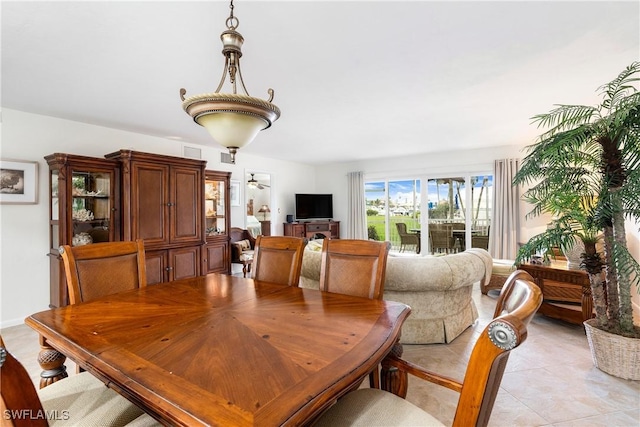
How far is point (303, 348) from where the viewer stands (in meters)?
1.09

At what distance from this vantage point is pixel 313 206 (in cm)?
729

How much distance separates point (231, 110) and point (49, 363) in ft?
4.67

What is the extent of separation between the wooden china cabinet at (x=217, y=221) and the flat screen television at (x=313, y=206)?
2259 mm

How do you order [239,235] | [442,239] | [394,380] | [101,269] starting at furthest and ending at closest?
[442,239]
[239,235]
[101,269]
[394,380]

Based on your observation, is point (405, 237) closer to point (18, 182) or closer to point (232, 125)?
point (232, 125)

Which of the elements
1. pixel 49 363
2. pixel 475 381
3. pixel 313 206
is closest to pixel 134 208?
pixel 49 363

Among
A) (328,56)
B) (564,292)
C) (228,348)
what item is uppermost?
(328,56)

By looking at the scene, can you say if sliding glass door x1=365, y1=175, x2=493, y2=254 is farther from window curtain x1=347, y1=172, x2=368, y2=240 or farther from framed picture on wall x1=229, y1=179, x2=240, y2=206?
framed picture on wall x1=229, y1=179, x2=240, y2=206

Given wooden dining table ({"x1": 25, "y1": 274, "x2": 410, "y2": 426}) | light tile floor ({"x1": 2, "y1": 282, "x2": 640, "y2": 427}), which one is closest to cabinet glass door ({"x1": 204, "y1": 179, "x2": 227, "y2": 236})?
light tile floor ({"x1": 2, "y1": 282, "x2": 640, "y2": 427})

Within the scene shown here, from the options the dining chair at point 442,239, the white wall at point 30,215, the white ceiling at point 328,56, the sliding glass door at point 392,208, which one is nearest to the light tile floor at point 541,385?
the white wall at point 30,215

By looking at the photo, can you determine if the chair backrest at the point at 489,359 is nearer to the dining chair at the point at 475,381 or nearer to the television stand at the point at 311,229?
the dining chair at the point at 475,381

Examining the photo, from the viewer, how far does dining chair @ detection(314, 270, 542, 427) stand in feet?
2.29

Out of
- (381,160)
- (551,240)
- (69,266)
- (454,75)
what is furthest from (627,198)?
(381,160)

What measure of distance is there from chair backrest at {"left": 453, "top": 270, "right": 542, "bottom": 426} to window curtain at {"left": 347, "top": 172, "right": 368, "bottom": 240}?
6.35 metres
